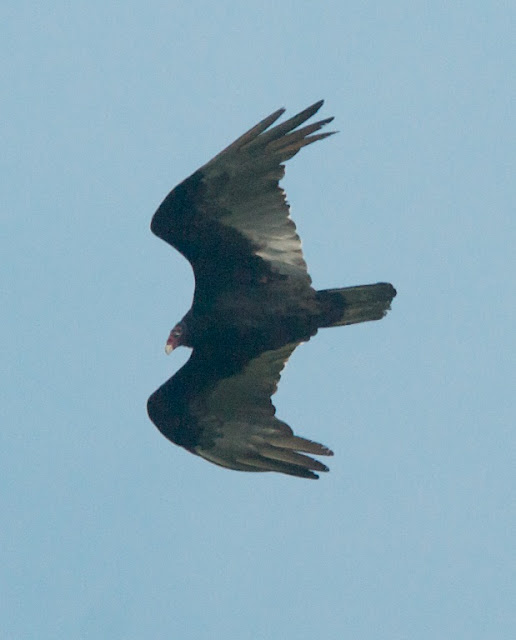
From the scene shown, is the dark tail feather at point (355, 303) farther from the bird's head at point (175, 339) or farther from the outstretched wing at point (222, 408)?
the bird's head at point (175, 339)

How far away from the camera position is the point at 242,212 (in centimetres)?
965

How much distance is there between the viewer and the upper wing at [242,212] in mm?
9359

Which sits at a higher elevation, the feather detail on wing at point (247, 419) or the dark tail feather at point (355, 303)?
the dark tail feather at point (355, 303)

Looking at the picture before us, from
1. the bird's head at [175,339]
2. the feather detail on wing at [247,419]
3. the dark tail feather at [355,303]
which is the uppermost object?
the dark tail feather at [355,303]

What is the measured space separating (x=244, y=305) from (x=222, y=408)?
859mm

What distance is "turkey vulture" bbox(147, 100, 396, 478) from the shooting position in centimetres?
946

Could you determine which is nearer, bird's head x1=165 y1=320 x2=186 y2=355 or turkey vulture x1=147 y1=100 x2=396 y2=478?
turkey vulture x1=147 y1=100 x2=396 y2=478

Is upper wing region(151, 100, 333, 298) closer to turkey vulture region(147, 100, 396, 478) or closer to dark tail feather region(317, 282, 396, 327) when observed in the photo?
turkey vulture region(147, 100, 396, 478)

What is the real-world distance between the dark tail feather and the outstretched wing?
444mm

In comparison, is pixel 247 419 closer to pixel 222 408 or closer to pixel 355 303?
pixel 222 408

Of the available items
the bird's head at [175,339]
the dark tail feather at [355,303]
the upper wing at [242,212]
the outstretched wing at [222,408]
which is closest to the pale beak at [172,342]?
the bird's head at [175,339]

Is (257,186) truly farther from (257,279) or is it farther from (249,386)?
(249,386)

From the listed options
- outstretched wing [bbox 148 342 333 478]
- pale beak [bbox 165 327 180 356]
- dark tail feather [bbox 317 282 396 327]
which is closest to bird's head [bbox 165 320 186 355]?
pale beak [bbox 165 327 180 356]

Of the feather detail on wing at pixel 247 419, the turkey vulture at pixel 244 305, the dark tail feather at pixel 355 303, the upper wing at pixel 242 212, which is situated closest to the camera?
the upper wing at pixel 242 212
